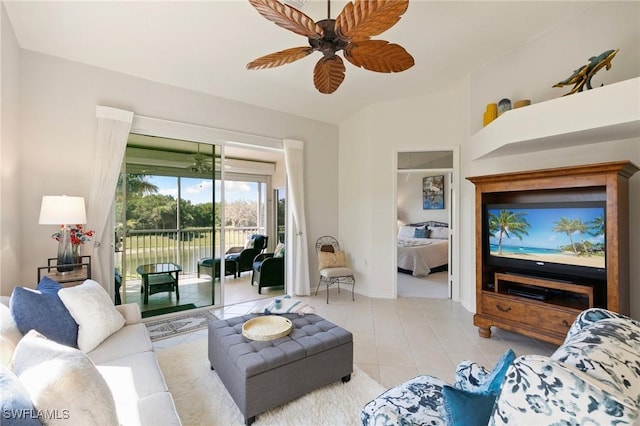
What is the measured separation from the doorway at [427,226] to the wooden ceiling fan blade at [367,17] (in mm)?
2807

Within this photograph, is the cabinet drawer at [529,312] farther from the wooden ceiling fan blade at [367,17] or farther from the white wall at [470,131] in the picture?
the wooden ceiling fan blade at [367,17]

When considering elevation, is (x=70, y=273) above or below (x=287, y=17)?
below

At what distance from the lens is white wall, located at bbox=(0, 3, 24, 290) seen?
2268mm

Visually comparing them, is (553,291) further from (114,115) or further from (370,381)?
(114,115)

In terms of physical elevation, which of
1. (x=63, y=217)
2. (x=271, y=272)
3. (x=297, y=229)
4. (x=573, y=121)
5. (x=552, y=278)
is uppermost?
(x=573, y=121)

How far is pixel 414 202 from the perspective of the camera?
7820 mm

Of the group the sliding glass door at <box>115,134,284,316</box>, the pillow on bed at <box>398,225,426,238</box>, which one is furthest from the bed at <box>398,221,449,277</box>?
the sliding glass door at <box>115,134,284,316</box>

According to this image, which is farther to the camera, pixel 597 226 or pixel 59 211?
pixel 59 211

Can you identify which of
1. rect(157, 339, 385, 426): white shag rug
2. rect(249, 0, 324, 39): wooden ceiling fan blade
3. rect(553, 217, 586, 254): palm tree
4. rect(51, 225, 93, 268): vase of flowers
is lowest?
rect(157, 339, 385, 426): white shag rug

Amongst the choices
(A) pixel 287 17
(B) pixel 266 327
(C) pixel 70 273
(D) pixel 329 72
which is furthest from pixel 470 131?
(C) pixel 70 273

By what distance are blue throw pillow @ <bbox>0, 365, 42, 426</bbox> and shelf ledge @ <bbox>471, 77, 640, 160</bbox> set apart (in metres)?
3.44

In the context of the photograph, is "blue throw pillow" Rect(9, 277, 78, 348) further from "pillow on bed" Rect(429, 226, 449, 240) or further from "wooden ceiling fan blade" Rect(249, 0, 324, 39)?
"pillow on bed" Rect(429, 226, 449, 240)

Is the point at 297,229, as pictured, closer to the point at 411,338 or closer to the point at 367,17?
the point at 411,338

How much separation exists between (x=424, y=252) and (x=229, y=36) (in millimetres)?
5163
